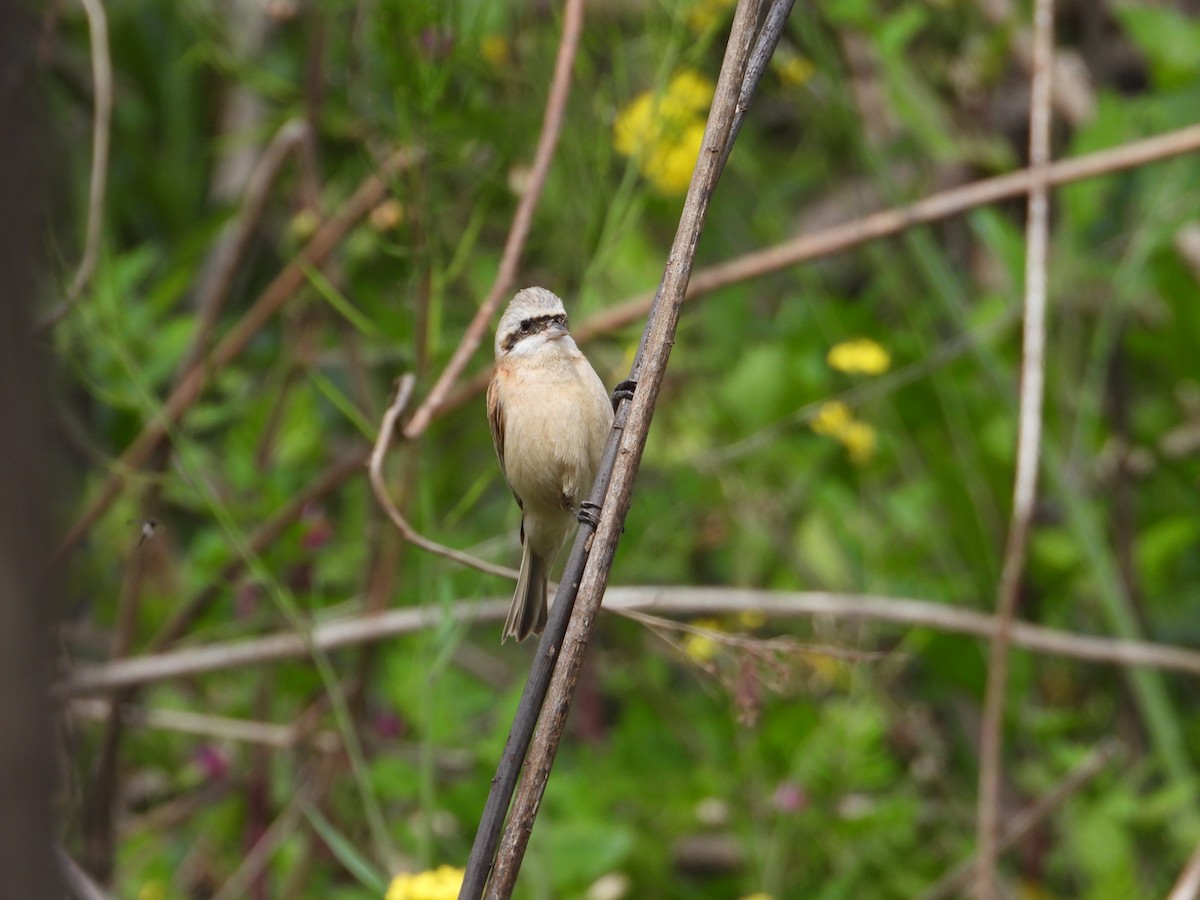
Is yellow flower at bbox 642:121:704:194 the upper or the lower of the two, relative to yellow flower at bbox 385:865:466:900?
upper

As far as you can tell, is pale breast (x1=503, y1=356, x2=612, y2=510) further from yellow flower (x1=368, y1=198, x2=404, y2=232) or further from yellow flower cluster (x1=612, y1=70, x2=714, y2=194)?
yellow flower (x1=368, y1=198, x2=404, y2=232)

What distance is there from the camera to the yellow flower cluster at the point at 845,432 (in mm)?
3811

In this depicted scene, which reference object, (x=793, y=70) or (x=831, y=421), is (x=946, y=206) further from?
(x=793, y=70)

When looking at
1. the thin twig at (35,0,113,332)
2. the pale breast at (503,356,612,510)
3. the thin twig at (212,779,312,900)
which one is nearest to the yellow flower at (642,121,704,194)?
the pale breast at (503,356,612,510)

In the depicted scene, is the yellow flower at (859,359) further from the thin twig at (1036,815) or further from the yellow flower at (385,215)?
the yellow flower at (385,215)

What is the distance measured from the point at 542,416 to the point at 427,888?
0.99 metres

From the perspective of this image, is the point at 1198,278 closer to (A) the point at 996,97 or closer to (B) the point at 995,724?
(A) the point at 996,97

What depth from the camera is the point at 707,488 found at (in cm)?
393

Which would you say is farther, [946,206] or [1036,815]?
[1036,815]

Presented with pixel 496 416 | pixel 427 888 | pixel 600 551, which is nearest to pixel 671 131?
pixel 496 416

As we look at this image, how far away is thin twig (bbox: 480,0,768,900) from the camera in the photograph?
4.63 feet

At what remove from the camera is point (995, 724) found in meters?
2.88

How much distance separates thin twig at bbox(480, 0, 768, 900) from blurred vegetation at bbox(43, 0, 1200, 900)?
125cm

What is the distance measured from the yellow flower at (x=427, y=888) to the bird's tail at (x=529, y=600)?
52 cm
